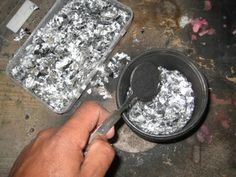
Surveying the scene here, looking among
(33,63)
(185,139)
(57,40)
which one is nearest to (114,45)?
(57,40)

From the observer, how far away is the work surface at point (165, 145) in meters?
1.73

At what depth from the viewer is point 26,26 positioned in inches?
80.5

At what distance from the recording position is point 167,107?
63.4 inches

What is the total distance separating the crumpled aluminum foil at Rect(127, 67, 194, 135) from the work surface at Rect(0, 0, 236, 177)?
210 mm

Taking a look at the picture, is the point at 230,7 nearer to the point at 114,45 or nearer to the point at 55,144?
the point at 114,45

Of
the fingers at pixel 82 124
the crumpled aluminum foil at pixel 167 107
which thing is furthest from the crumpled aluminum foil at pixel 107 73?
the fingers at pixel 82 124

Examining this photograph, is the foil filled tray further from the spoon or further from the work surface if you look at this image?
the spoon

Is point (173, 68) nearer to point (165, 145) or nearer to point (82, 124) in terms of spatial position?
point (165, 145)

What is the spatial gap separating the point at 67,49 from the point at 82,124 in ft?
2.89

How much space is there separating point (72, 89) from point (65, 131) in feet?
2.51

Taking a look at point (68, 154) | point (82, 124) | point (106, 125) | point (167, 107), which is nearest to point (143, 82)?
point (167, 107)

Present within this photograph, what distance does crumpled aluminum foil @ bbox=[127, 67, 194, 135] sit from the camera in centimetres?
158

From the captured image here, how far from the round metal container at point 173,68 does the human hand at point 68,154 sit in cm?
37

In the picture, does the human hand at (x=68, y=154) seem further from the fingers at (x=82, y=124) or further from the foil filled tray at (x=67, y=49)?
the foil filled tray at (x=67, y=49)
